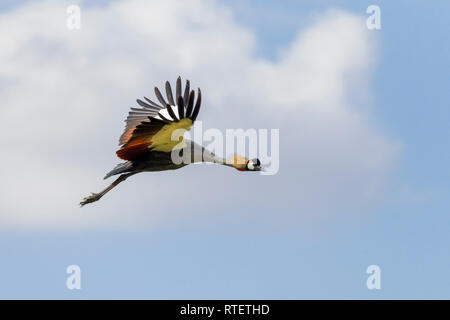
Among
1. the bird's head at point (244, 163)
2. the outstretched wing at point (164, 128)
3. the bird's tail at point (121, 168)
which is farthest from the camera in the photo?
the bird's head at point (244, 163)

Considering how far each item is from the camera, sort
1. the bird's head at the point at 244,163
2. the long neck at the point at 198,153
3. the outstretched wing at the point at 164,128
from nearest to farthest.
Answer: the outstretched wing at the point at 164,128 → the long neck at the point at 198,153 → the bird's head at the point at 244,163

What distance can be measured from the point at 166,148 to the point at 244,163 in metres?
2.13

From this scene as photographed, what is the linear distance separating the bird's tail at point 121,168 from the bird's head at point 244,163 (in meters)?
2.70

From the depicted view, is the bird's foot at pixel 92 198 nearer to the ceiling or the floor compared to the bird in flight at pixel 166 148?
nearer to the floor

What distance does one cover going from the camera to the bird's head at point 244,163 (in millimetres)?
25016

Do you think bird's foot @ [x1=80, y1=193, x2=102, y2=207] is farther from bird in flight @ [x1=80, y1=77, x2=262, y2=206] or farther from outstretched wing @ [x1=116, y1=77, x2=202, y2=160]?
outstretched wing @ [x1=116, y1=77, x2=202, y2=160]

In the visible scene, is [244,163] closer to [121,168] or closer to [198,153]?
[198,153]

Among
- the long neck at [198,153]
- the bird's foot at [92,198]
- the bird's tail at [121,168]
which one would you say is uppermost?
the long neck at [198,153]

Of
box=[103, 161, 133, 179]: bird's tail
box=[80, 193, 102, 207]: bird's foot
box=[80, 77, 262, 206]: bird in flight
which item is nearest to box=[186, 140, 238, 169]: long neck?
box=[80, 77, 262, 206]: bird in flight

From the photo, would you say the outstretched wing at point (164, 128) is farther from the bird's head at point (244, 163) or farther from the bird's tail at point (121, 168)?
the bird's head at point (244, 163)

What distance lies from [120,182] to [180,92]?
2990 mm

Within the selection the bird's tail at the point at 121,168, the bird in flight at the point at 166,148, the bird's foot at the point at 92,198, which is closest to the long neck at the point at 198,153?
the bird in flight at the point at 166,148

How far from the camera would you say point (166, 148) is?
961 inches

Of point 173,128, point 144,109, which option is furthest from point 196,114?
point 144,109
